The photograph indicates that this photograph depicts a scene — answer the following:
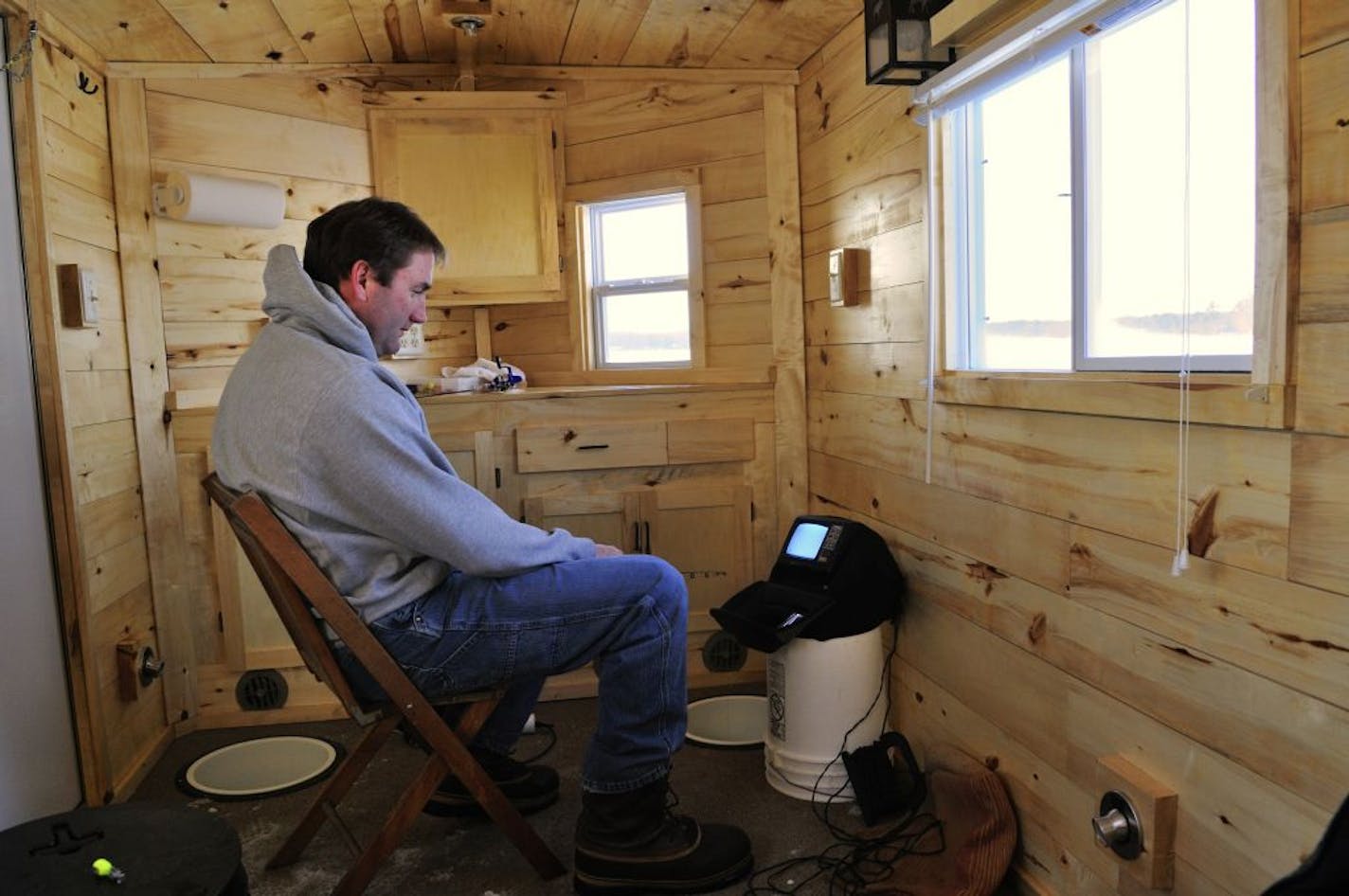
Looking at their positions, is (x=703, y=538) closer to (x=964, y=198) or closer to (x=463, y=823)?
(x=463, y=823)

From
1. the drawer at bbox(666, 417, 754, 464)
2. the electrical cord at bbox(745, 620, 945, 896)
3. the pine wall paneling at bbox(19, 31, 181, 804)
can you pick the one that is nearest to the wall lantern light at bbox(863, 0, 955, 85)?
the drawer at bbox(666, 417, 754, 464)

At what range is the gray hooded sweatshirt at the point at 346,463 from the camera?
1744mm

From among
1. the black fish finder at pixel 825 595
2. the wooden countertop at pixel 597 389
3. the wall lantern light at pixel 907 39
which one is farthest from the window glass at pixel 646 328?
the wall lantern light at pixel 907 39

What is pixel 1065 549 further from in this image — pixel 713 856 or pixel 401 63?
pixel 401 63

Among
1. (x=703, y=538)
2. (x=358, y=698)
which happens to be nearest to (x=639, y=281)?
(x=703, y=538)

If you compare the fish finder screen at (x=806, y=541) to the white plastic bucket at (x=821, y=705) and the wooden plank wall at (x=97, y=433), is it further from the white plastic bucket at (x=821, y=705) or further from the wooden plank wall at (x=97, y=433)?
the wooden plank wall at (x=97, y=433)

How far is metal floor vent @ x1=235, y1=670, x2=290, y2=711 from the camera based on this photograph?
9.77ft

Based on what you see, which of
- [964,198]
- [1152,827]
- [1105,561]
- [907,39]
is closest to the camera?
[1152,827]

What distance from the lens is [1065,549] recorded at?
178 cm

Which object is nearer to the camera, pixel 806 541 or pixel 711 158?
pixel 806 541

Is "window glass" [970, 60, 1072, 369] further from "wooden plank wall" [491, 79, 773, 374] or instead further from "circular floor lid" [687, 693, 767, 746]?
"circular floor lid" [687, 693, 767, 746]

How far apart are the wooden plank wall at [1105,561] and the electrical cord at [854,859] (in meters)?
0.21

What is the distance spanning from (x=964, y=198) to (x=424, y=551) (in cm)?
138

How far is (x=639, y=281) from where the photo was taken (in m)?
3.33
